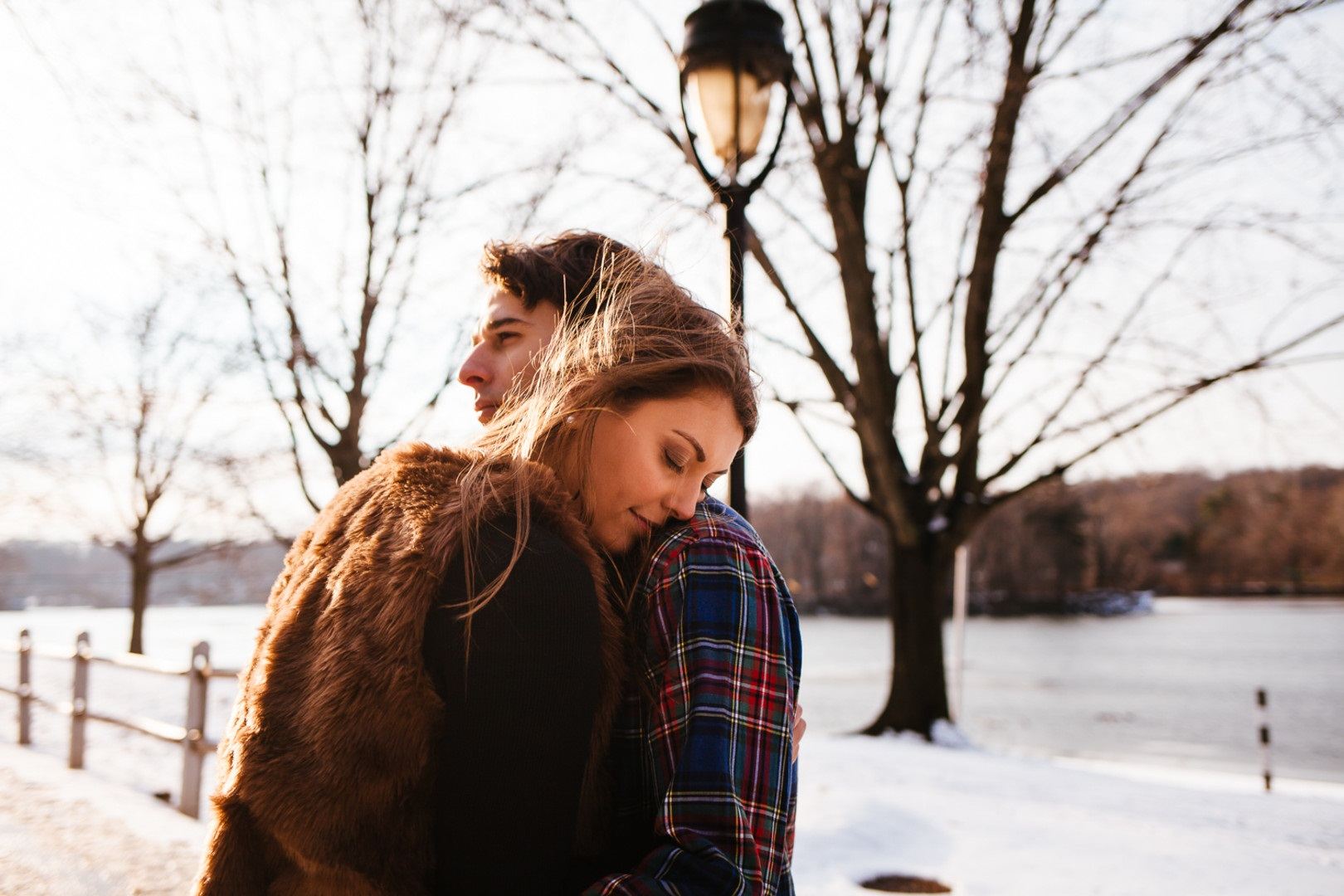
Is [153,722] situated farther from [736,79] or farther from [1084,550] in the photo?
[1084,550]

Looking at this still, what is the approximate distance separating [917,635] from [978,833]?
495cm

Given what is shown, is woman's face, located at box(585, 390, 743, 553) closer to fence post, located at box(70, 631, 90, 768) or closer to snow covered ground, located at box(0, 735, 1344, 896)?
snow covered ground, located at box(0, 735, 1344, 896)

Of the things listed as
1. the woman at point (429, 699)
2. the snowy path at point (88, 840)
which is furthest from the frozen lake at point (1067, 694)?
the woman at point (429, 699)

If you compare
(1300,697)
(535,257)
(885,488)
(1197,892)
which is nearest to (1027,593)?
(1300,697)

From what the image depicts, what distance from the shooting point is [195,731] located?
6.97m

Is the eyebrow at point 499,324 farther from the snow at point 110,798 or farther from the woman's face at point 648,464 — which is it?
the snow at point 110,798

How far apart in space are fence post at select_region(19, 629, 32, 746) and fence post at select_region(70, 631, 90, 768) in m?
1.58

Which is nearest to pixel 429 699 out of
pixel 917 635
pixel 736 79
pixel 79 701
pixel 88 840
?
pixel 736 79

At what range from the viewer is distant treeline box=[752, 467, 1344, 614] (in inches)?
2581

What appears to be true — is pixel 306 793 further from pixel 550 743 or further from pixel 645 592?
pixel 645 592

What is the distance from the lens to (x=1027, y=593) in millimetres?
67500

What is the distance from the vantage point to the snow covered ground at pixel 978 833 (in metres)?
5.08

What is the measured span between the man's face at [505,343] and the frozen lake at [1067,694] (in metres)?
1.07

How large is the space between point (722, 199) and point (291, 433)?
7457mm
